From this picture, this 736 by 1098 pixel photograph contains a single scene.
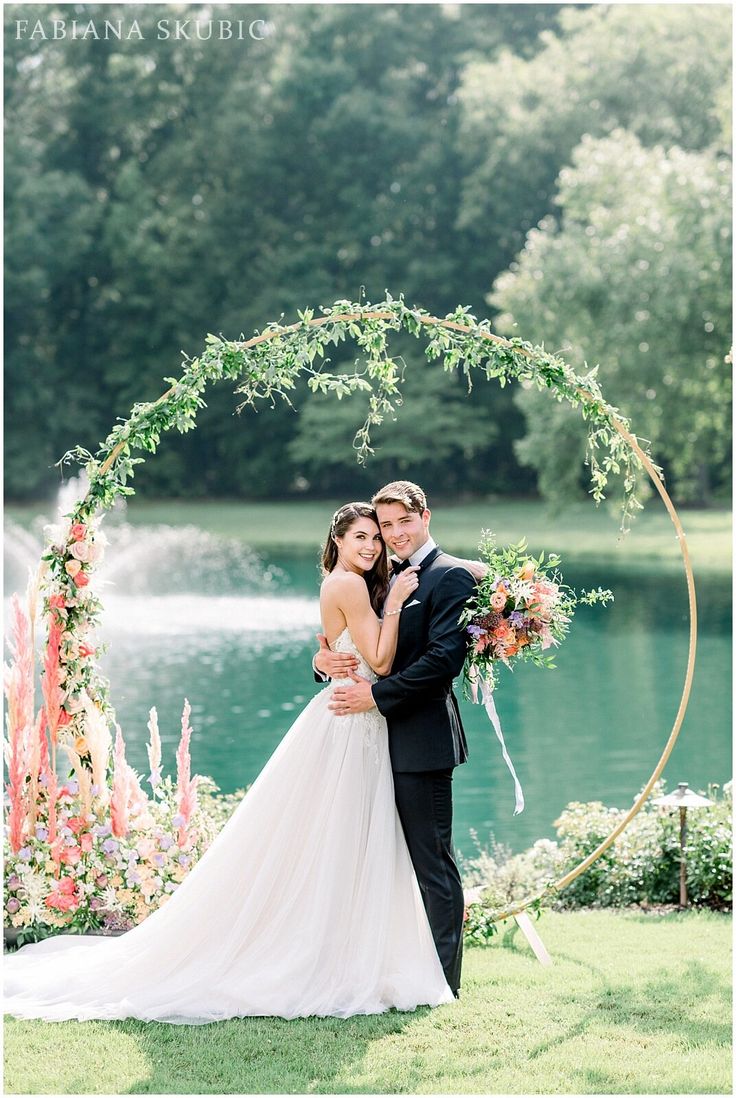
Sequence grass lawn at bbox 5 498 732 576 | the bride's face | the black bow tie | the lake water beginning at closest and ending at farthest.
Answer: the bride's face
the black bow tie
the lake water
grass lawn at bbox 5 498 732 576

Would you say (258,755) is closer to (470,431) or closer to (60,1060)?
(60,1060)

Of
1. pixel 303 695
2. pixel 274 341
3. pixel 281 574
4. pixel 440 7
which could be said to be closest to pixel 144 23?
pixel 440 7

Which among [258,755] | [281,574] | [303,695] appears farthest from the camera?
[281,574]

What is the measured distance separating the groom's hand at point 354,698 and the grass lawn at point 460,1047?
1200 millimetres

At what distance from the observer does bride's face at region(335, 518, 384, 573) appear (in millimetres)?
5277

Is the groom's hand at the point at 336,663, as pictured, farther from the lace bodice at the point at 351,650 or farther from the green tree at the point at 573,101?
the green tree at the point at 573,101

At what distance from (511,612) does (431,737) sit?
2.05 feet

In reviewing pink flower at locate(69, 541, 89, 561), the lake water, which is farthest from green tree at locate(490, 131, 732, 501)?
pink flower at locate(69, 541, 89, 561)

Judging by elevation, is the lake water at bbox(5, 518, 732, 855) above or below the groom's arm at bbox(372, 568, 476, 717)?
below

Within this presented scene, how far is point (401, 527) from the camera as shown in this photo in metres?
5.30

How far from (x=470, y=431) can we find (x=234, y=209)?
1051 cm

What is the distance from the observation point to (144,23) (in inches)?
1492

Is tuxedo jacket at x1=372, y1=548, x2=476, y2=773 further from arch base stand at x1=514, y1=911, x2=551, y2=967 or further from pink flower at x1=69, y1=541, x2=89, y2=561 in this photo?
pink flower at x1=69, y1=541, x2=89, y2=561

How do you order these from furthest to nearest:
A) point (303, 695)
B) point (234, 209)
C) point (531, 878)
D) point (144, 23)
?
point (234, 209) → point (144, 23) → point (303, 695) → point (531, 878)
